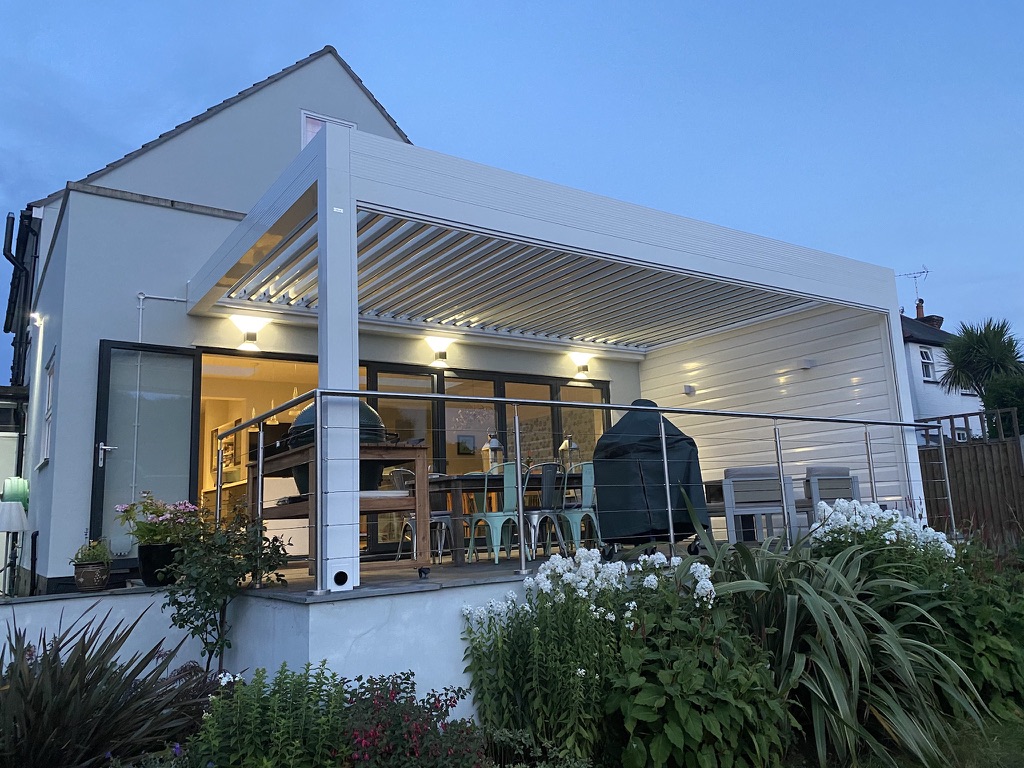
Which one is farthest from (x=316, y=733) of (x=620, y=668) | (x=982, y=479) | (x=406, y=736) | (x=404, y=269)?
(x=982, y=479)

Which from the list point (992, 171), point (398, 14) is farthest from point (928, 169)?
point (398, 14)

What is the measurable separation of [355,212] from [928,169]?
179 ft

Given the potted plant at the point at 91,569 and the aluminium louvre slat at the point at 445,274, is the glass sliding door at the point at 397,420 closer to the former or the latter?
the aluminium louvre slat at the point at 445,274

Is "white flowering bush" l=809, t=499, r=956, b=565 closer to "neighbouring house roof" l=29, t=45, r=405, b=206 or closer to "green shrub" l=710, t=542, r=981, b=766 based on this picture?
"green shrub" l=710, t=542, r=981, b=766

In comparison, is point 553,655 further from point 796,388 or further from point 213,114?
point 213,114

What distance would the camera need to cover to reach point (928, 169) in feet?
163

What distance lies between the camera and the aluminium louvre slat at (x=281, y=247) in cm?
524

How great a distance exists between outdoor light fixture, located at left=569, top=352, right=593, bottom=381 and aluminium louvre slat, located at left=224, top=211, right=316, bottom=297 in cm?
465

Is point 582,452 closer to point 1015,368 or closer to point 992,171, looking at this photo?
point 1015,368

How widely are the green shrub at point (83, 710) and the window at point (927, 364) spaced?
23566mm

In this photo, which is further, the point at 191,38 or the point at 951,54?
the point at 191,38

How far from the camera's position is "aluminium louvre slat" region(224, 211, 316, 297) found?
206 inches

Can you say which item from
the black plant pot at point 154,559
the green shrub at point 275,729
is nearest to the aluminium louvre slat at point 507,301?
the black plant pot at point 154,559


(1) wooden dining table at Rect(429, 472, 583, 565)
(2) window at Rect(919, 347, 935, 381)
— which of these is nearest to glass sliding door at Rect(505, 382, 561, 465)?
(1) wooden dining table at Rect(429, 472, 583, 565)
